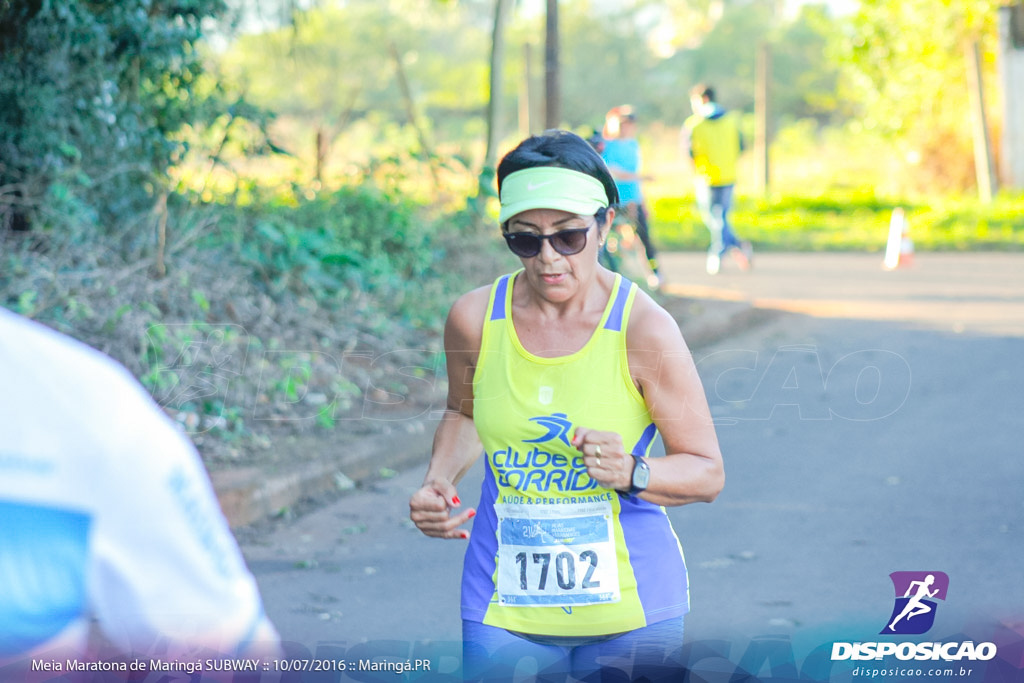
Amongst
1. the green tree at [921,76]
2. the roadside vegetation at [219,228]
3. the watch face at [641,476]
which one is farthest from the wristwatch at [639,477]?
the green tree at [921,76]

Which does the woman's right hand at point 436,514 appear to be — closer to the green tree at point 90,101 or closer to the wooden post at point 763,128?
the green tree at point 90,101

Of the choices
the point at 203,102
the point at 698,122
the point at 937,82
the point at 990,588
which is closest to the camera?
the point at 990,588

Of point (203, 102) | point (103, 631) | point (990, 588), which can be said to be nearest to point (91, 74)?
point (203, 102)

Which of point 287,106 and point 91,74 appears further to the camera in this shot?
point 287,106

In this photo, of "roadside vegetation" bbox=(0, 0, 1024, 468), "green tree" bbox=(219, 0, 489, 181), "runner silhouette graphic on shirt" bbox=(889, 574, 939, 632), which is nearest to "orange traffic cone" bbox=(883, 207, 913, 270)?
"roadside vegetation" bbox=(0, 0, 1024, 468)

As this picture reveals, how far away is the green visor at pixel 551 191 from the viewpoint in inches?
113

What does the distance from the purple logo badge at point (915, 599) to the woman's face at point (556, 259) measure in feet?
7.60

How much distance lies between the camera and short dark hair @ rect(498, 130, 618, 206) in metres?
2.88

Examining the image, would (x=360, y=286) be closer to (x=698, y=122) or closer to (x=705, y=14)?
(x=698, y=122)

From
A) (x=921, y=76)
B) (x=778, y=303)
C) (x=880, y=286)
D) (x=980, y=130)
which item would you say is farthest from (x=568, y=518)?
(x=921, y=76)

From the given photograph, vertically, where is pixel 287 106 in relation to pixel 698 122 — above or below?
above

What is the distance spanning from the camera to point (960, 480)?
648 centimetres

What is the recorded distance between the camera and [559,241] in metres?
2.94

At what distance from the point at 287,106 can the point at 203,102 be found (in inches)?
1258
